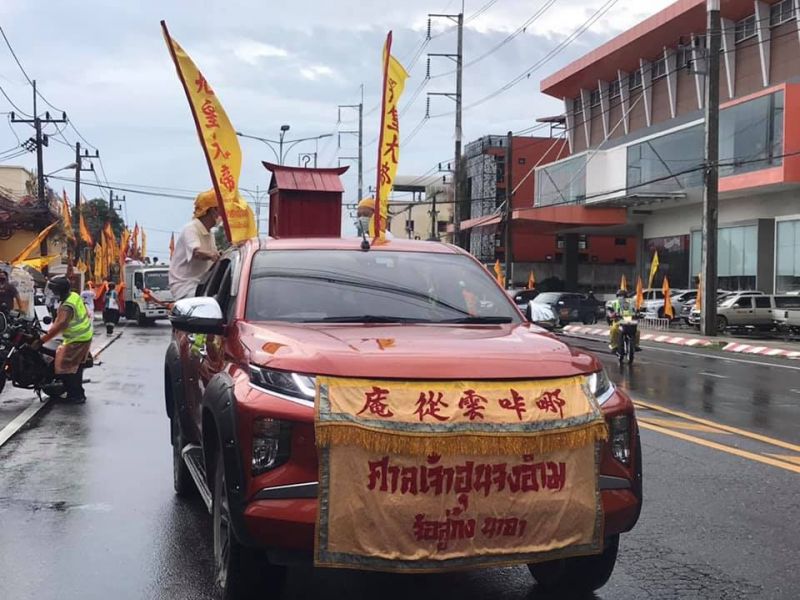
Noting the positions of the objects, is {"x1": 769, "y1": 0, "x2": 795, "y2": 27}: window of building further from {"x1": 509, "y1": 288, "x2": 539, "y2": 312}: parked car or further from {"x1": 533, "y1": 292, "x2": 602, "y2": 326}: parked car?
{"x1": 509, "y1": 288, "x2": 539, "y2": 312}: parked car

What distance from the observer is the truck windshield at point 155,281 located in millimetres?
35969

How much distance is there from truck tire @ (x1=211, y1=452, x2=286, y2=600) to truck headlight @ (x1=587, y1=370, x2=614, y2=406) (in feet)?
5.11

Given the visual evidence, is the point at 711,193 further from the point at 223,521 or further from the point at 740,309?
the point at 223,521

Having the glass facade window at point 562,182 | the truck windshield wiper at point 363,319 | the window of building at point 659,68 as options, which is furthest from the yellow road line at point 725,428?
the window of building at point 659,68

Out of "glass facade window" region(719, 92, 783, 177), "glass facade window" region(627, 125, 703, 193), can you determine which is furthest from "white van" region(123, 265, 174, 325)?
"glass facade window" region(719, 92, 783, 177)

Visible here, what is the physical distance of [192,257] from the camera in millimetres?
7969

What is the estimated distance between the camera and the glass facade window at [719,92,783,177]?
3419 centimetres

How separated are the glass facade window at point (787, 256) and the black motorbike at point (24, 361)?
3138 centimetres

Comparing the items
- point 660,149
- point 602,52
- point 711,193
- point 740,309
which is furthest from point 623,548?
point 602,52

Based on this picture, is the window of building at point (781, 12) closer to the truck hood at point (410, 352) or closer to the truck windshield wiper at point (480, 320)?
the truck windshield wiper at point (480, 320)

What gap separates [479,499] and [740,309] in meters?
31.3

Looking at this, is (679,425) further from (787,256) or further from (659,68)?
(659,68)

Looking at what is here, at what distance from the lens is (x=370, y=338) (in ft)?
13.6

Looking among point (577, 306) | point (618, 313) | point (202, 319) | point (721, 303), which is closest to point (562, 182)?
point (577, 306)
